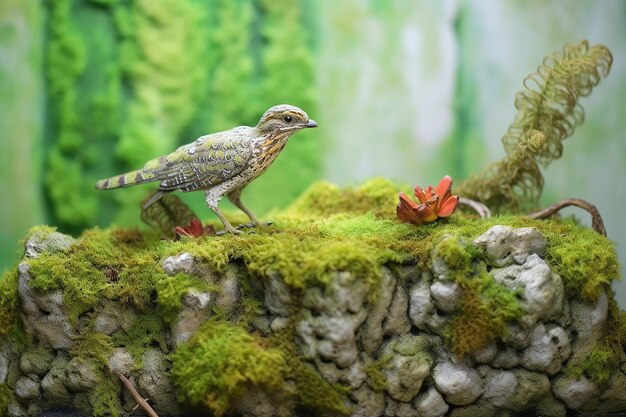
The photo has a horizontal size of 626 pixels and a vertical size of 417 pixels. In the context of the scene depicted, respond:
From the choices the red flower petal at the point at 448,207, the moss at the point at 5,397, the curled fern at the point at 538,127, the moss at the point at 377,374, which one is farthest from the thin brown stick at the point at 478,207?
the moss at the point at 5,397

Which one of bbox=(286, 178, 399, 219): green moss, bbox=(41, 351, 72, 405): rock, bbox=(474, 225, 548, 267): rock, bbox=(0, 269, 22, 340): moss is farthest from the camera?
bbox=(286, 178, 399, 219): green moss

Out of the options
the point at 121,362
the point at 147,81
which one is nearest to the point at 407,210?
the point at 121,362

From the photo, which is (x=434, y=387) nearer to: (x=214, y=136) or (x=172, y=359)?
(x=172, y=359)

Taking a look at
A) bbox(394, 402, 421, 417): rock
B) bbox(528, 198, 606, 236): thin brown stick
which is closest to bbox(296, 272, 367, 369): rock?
bbox(394, 402, 421, 417): rock

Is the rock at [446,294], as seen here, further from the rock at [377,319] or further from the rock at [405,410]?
the rock at [405,410]

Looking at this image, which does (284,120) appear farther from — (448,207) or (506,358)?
(506,358)

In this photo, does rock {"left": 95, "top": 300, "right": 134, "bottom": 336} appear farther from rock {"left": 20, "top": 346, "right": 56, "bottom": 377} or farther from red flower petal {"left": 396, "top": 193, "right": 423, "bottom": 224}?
red flower petal {"left": 396, "top": 193, "right": 423, "bottom": 224}
